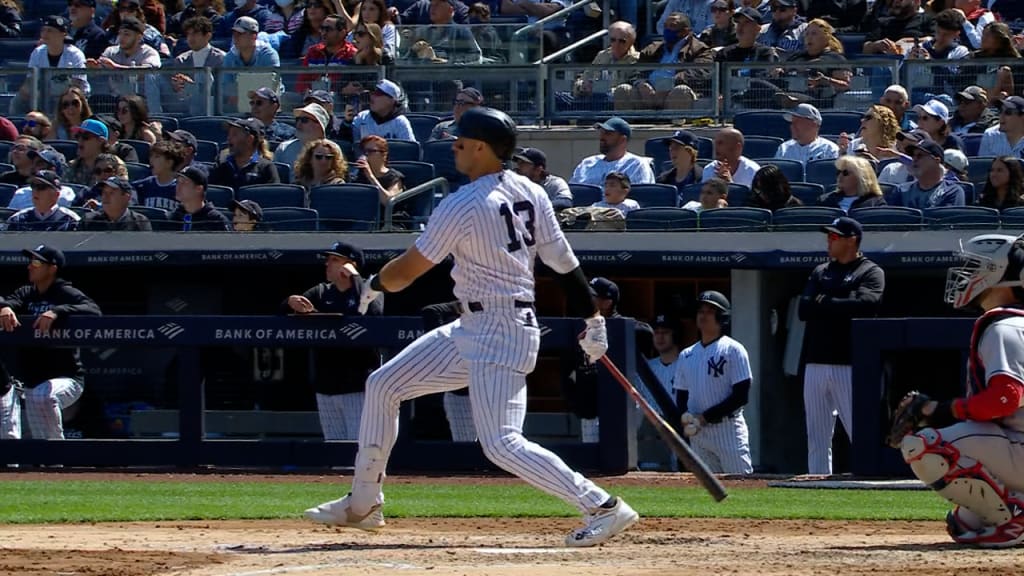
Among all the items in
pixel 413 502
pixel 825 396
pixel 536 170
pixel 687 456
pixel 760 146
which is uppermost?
pixel 760 146

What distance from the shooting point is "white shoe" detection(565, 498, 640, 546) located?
18.8ft

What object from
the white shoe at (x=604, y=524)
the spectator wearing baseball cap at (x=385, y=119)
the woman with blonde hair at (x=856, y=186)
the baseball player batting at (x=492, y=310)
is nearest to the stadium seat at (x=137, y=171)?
the spectator wearing baseball cap at (x=385, y=119)

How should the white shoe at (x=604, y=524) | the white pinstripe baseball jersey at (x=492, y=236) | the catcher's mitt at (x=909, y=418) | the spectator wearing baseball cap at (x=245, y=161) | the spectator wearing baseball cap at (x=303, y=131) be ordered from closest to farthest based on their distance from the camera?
the white pinstripe baseball jersey at (x=492, y=236)
the white shoe at (x=604, y=524)
the catcher's mitt at (x=909, y=418)
the spectator wearing baseball cap at (x=245, y=161)
the spectator wearing baseball cap at (x=303, y=131)

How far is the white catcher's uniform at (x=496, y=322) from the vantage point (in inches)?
222

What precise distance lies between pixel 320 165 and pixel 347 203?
0.46m

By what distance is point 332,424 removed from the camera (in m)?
10.3

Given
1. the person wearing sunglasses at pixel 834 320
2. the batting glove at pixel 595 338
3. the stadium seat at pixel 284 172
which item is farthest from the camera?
the stadium seat at pixel 284 172

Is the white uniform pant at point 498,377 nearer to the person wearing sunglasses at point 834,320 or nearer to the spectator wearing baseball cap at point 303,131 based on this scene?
the person wearing sunglasses at point 834,320

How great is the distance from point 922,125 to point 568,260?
22.0 feet

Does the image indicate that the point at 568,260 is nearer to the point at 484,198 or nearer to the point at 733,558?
the point at 484,198

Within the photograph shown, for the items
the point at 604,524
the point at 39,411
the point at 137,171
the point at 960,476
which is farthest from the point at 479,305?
the point at 137,171

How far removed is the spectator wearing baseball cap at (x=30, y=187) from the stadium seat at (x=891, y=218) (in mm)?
5824

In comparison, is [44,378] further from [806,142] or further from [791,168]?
[806,142]

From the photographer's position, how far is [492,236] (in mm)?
5648
